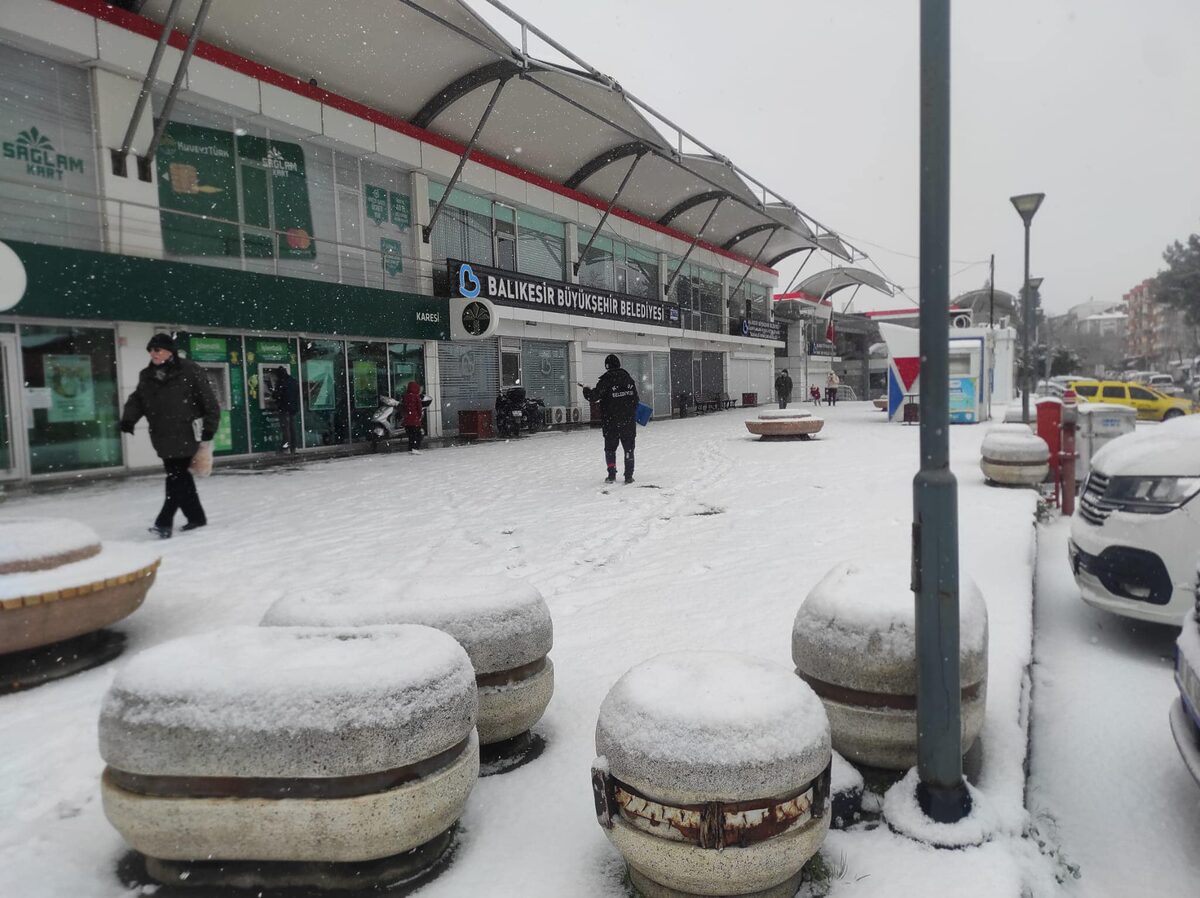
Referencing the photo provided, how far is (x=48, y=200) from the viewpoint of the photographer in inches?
A: 471

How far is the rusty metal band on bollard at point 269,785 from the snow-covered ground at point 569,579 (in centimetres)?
40

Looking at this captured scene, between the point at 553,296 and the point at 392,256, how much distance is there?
593 cm

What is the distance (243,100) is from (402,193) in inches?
191

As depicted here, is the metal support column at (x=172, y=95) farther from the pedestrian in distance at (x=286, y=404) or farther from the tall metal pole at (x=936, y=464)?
the tall metal pole at (x=936, y=464)

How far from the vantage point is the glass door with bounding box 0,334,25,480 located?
11375mm

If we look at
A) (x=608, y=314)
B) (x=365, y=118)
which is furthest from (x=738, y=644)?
(x=608, y=314)

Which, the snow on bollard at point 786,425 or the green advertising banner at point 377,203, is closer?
the snow on bollard at point 786,425

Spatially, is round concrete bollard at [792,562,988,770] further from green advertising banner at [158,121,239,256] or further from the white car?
green advertising banner at [158,121,239,256]

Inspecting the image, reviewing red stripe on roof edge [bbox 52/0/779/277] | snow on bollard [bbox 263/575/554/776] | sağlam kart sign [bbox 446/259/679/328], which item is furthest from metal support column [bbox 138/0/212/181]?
snow on bollard [bbox 263/575/554/776]

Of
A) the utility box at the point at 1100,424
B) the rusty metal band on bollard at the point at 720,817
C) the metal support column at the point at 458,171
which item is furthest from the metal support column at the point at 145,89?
the utility box at the point at 1100,424

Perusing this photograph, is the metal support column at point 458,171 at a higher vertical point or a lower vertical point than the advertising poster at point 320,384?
higher

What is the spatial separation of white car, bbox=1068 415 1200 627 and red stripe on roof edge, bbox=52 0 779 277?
15.3m

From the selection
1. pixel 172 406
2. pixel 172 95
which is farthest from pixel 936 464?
pixel 172 95

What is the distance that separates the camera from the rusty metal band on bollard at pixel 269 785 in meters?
2.12
